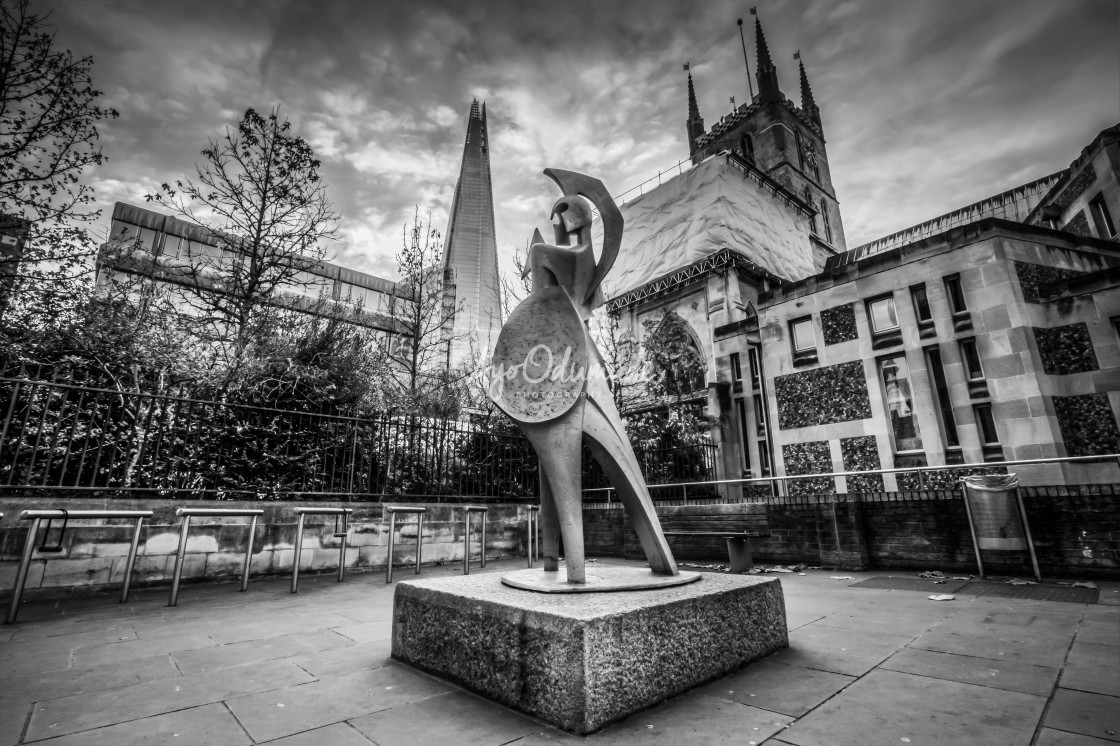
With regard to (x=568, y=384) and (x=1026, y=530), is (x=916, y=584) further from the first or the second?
(x=568, y=384)

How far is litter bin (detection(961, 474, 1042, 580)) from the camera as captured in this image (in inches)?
253

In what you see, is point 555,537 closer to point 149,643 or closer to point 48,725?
point 48,725

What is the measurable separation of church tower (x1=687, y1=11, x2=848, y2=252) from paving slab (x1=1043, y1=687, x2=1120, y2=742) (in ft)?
127

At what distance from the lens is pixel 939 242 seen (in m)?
15.0

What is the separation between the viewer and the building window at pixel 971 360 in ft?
46.9

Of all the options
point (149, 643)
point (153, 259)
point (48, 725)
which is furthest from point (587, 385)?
point (153, 259)

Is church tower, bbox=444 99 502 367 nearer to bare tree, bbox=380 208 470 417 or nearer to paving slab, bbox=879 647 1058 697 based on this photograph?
bare tree, bbox=380 208 470 417

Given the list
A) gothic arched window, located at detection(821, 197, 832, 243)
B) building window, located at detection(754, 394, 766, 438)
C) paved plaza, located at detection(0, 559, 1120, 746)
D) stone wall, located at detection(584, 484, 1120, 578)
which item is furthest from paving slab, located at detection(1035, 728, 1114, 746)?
gothic arched window, located at detection(821, 197, 832, 243)

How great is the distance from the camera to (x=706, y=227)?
24203mm

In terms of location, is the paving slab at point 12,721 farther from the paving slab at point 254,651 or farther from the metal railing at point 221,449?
the metal railing at point 221,449

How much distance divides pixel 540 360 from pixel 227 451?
6.62 m

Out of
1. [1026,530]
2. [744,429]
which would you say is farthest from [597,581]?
[744,429]

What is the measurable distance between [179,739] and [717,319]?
23.2 metres

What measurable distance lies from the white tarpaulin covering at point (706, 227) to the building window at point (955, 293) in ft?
32.0
